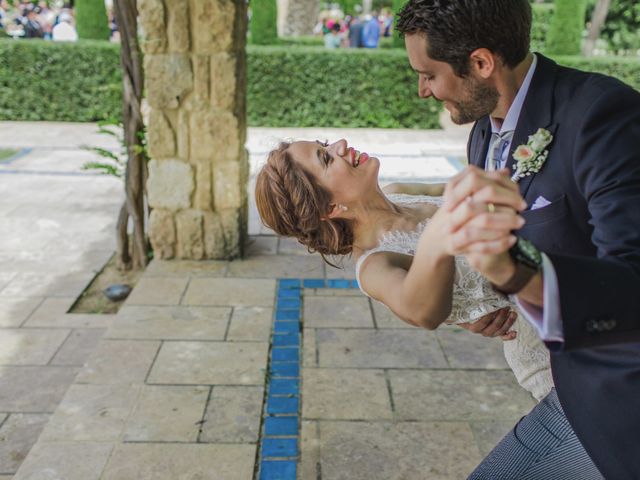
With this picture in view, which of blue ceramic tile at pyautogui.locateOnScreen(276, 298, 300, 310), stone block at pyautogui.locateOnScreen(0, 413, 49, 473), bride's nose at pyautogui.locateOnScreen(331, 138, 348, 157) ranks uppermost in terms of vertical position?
bride's nose at pyautogui.locateOnScreen(331, 138, 348, 157)

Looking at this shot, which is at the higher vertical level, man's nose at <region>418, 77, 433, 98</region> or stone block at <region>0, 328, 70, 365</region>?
man's nose at <region>418, 77, 433, 98</region>

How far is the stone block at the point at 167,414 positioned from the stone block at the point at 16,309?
144 cm

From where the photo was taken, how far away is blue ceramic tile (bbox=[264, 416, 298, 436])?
2899 millimetres

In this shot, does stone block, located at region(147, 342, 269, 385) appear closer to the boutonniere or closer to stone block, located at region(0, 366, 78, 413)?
stone block, located at region(0, 366, 78, 413)

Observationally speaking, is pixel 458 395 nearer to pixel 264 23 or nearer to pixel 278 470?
pixel 278 470

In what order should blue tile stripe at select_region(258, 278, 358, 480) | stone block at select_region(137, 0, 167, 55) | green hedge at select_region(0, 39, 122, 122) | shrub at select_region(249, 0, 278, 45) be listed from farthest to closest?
shrub at select_region(249, 0, 278, 45)
green hedge at select_region(0, 39, 122, 122)
stone block at select_region(137, 0, 167, 55)
blue tile stripe at select_region(258, 278, 358, 480)

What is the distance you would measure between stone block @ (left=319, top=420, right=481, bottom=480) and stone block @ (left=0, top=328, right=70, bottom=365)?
5.98ft

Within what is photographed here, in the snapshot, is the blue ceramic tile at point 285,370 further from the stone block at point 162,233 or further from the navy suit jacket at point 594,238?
the navy suit jacket at point 594,238

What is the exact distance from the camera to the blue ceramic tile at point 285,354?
354 centimetres

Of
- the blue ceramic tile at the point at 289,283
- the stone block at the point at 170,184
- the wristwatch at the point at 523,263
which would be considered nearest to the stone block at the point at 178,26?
the stone block at the point at 170,184

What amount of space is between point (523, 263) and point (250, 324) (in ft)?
10.1

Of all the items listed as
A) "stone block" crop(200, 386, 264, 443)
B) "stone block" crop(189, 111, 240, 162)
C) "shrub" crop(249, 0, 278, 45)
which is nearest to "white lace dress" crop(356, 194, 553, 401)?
"stone block" crop(200, 386, 264, 443)

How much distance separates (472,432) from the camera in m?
2.91

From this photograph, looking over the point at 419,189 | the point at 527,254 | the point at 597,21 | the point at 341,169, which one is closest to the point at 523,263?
the point at 527,254
